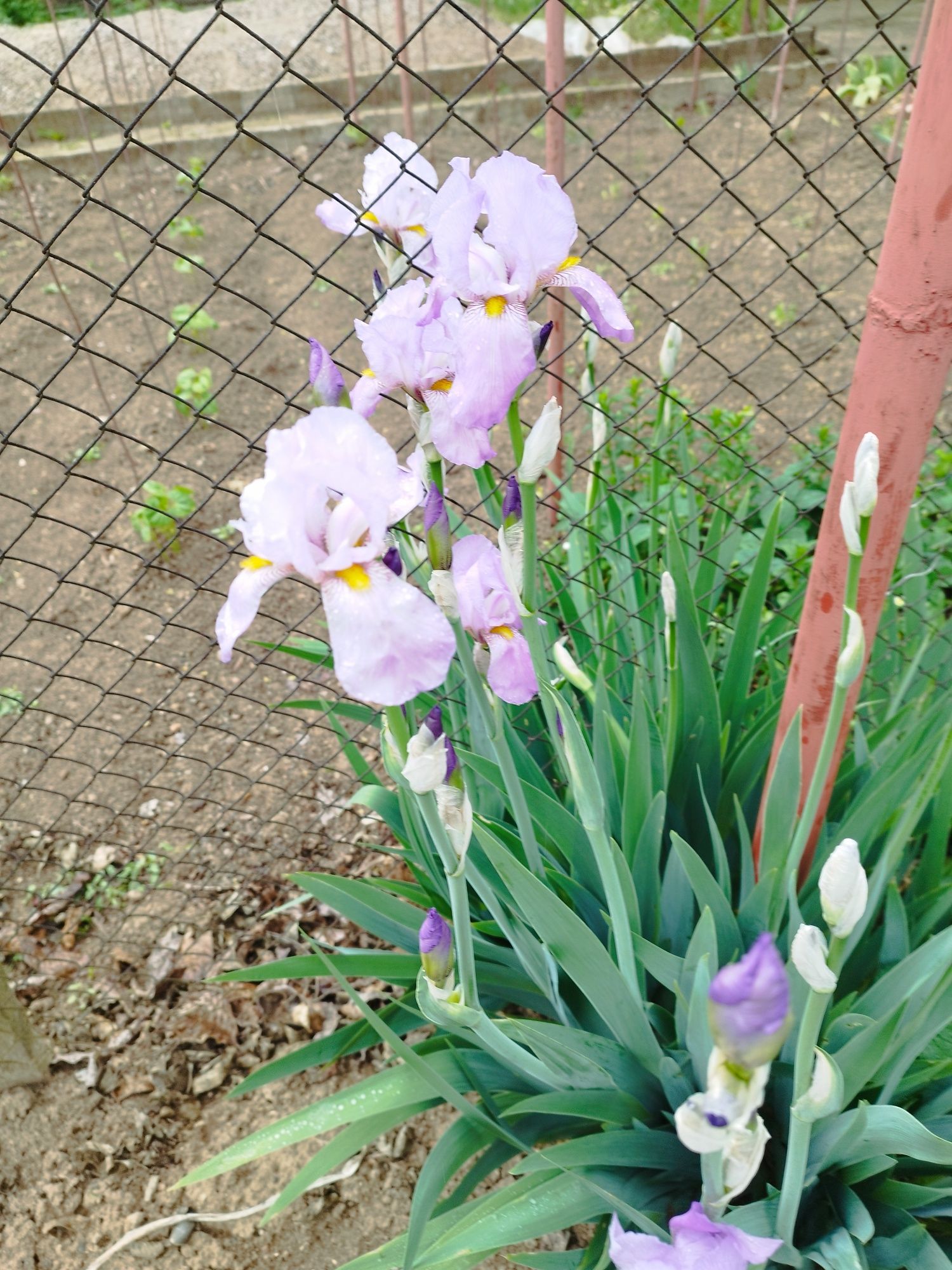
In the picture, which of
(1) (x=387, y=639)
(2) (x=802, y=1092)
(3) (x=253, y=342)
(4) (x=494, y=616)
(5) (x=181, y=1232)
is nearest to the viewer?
(1) (x=387, y=639)

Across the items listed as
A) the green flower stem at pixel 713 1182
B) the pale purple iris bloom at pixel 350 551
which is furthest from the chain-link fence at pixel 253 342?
the green flower stem at pixel 713 1182

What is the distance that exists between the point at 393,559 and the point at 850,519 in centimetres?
53

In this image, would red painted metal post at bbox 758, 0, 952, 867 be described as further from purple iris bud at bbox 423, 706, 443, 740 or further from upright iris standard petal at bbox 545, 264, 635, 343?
purple iris bud at bbox 423, 706, 443, 740

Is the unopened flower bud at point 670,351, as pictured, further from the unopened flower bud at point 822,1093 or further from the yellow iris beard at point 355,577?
the unopened flower bud at point 822,1093

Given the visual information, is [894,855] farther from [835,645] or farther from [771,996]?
[771,996]

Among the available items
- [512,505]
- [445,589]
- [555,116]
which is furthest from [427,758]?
[555,116]

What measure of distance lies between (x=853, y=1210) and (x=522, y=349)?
3.86ft

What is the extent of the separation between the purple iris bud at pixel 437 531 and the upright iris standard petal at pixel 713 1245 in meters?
0.70

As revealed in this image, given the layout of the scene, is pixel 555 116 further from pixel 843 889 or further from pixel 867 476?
pixel 843 889

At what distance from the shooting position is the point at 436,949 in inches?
41.3

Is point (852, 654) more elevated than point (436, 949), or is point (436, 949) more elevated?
point (852, 654)

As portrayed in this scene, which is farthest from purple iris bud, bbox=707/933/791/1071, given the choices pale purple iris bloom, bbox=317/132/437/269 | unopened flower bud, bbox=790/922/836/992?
pale purple iris bloom, bbox=317/132/437/269

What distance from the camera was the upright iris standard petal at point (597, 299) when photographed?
99 centimetres

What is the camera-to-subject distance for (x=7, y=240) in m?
4.41
